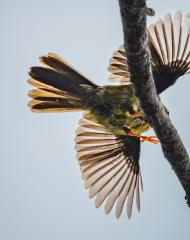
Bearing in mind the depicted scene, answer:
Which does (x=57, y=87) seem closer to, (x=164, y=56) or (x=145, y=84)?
(x=164, y=56)

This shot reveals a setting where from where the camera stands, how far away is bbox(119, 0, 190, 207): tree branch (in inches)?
119

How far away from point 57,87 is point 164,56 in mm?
1237

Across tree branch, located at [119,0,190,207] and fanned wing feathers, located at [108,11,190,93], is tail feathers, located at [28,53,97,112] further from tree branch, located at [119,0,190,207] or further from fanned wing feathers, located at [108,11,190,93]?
tree branch, located at [119,0,190,207]

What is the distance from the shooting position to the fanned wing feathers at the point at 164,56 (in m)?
5.04

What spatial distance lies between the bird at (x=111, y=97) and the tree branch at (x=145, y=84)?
98 cm

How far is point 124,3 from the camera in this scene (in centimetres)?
292

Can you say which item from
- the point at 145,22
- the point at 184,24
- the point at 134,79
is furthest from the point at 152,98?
the point at 184,24

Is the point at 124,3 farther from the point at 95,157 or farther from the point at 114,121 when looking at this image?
the point at 95,157

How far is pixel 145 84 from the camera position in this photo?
359 cm

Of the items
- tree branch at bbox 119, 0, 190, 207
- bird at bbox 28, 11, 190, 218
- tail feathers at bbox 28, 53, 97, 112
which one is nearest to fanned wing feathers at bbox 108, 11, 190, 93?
bird at bbox 28, 11, 190, 218

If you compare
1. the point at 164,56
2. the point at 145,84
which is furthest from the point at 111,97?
the point at 145,84

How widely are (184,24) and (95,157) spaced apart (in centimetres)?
209

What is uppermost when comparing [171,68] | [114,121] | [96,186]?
[171,68]

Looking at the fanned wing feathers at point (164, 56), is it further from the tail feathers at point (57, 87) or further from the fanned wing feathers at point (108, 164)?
the fanned wing feathers at point (108, 164)
